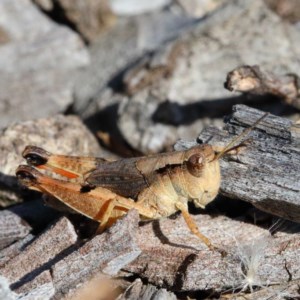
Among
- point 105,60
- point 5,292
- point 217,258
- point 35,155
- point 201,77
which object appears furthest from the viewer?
point 105,60

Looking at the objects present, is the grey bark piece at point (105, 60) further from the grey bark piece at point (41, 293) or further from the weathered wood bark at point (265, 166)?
the grey bark piece at point (41, 293)

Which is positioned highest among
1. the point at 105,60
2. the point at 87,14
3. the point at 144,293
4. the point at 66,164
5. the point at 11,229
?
the point at 87,14

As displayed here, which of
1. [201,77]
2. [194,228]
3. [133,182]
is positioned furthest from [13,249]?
[201,77]

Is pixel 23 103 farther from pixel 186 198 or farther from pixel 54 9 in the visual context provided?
pixel 186 198

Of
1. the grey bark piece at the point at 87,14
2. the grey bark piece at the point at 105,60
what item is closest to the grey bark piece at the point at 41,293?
the grey bark piece at the point at 105,60

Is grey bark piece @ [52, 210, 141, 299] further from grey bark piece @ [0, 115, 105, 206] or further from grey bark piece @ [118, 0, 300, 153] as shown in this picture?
grey bark piece @ [118, 0, 300, 153]

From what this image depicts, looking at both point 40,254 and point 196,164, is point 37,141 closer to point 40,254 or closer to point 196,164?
point 40,254

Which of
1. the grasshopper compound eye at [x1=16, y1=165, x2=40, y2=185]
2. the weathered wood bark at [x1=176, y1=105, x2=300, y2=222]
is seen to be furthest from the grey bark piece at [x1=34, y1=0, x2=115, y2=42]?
the weathered wood bark at [x1=176, y1=105, x2=300, y2=222]
